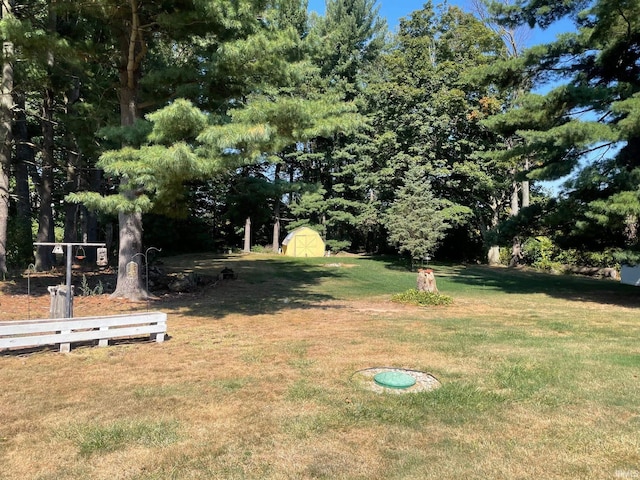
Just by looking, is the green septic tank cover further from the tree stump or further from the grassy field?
the tree stump

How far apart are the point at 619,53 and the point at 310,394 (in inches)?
532

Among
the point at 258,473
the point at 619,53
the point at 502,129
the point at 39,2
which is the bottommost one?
the point at 258,473

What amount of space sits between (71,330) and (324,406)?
12.9 feet

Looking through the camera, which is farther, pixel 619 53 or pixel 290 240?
pixel 290 240

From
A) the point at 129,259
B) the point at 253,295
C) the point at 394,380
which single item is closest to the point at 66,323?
the point at 394,380

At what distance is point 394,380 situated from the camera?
4641 mm

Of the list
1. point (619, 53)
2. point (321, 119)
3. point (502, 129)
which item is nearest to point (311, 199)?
point (502, 129)

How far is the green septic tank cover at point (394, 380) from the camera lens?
4.53 meters

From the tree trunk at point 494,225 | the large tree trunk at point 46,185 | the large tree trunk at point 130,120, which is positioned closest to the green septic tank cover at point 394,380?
the large tree trunk at point 130,120

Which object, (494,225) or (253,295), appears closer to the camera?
(253,295)

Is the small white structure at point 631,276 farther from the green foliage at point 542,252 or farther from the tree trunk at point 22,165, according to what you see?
the tree trunk at point 22,165

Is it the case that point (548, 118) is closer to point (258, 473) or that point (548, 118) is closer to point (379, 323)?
point (379, 323)

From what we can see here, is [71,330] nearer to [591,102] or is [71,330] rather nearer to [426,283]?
[426,283]

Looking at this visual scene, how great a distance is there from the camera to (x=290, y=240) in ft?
104
